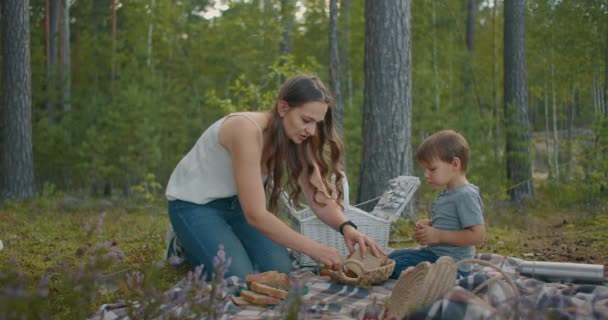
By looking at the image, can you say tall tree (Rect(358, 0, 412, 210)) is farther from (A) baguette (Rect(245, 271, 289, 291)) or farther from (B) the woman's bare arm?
A: (A) baguette (Rect(245, 271, 289, 291))

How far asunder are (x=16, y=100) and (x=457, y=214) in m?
8.72

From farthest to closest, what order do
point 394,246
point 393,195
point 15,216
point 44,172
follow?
point 44,172, point 15,216, point 394,246, point 393,195

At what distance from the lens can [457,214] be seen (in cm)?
415

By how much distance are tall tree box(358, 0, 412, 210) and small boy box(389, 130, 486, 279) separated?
9.44 feet

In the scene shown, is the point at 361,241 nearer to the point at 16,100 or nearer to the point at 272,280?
the point at 272,280

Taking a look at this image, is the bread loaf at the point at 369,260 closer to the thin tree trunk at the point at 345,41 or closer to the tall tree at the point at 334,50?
the tall tree at the point at 334,50

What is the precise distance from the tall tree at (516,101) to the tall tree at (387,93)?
5.44 metres

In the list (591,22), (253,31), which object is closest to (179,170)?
(253,31)

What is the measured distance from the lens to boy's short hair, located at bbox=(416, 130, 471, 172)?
13.3ft

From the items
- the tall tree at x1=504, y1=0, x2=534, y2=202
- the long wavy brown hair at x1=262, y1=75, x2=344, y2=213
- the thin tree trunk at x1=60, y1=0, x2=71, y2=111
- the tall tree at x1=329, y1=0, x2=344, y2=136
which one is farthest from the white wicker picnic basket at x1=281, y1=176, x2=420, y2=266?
the thin tree trunk at x1=60, y1=0, x2=71, y2=111

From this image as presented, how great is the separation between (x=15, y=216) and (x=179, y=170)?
4901 millimetres

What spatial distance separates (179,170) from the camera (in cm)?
448

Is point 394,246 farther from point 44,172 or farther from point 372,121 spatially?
point 44,172

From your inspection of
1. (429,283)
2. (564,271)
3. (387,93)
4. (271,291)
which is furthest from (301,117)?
(387,93)
